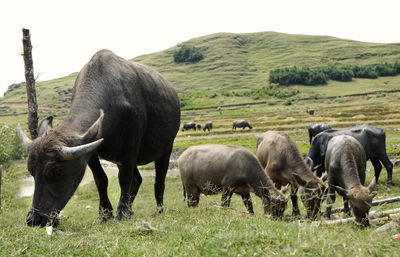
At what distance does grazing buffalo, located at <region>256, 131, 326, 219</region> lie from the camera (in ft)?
32.2

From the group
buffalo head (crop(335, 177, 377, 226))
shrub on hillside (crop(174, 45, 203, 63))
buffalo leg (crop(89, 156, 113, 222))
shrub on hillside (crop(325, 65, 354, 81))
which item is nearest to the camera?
buffalo head (crop(335, 177, 377, 226))

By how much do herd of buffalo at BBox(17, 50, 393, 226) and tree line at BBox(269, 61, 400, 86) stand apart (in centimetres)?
10848

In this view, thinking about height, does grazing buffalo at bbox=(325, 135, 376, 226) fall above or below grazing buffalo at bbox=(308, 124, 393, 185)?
above

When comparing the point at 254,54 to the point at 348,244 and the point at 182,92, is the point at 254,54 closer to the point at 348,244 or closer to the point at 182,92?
the point at 182,92

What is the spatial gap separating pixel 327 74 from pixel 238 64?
4880 centimetres

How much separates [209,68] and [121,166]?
15382cm

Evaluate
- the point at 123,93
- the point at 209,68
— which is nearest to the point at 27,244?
the point at 123,93

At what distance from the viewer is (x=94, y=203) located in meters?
15.4

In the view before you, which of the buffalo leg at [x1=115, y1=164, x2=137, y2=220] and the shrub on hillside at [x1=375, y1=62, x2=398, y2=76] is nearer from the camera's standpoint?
the buffalo leg at [x1=115, y1=164, x2=137, y2=220]

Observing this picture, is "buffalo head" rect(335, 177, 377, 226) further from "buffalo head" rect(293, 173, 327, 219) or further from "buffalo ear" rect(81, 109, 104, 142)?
"buffalo ear" rect(81, 109, 104, 142)

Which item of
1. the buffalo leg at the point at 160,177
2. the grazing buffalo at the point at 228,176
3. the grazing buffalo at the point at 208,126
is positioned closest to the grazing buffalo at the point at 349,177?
the grazing buffalo at the point at 228,176

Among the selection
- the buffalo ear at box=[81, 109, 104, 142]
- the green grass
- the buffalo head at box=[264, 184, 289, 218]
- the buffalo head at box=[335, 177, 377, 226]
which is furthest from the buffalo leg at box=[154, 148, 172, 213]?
the buffalo head at box=[335, 177, 377, 226]

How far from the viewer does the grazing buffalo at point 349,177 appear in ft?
26.1

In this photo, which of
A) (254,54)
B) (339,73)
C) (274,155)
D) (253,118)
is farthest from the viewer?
(254,54)
